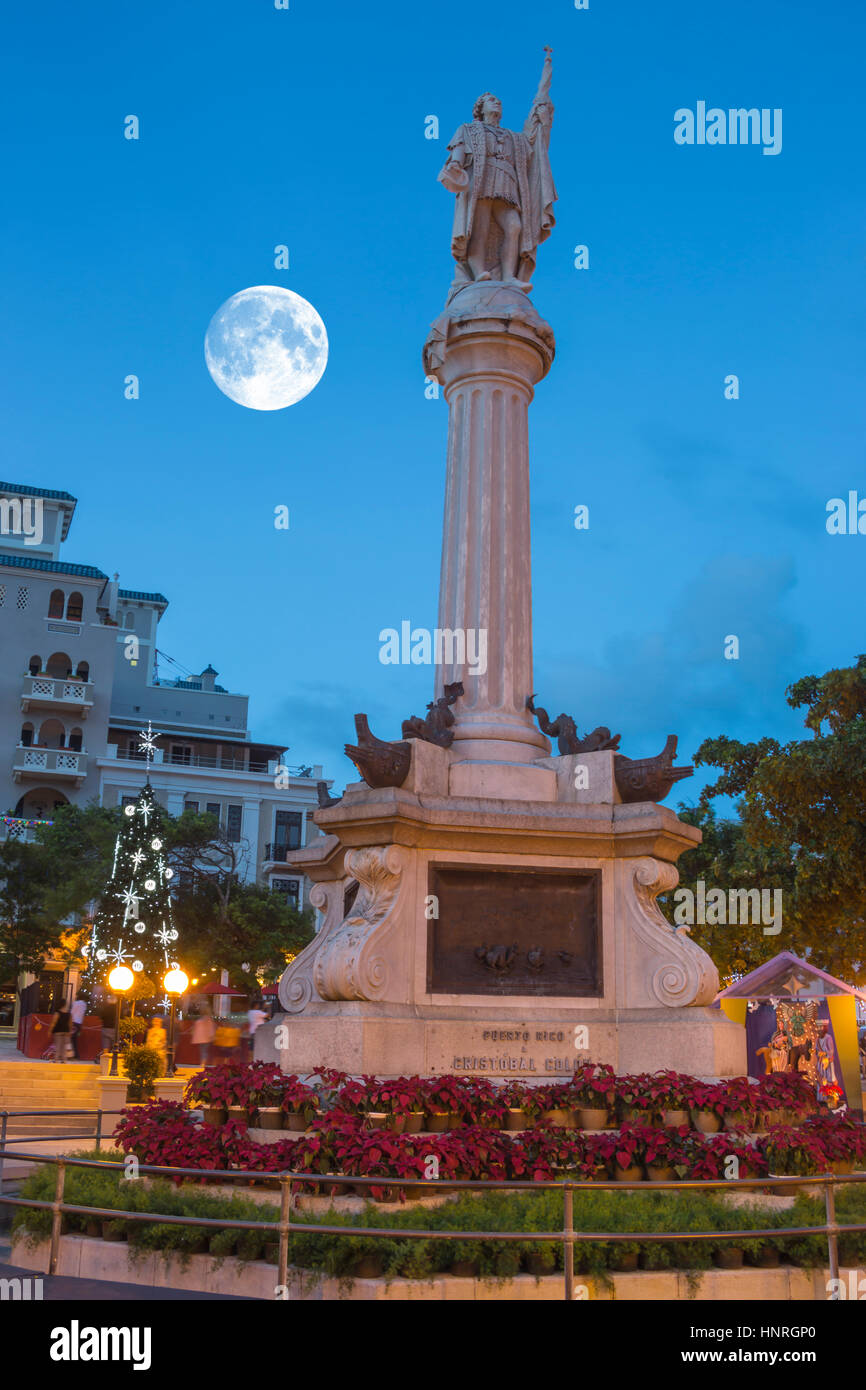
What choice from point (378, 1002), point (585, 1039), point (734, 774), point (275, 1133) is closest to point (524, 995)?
point (585, 1039)

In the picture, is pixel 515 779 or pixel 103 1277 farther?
pixel 515 779

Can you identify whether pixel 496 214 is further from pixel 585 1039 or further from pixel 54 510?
pixel 54 510

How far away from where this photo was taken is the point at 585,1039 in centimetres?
1179

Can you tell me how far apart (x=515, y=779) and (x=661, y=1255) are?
5.97m

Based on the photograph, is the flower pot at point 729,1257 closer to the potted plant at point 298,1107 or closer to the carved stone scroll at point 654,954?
the potted plant at point 298,1107

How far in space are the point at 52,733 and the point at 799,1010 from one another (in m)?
46.7

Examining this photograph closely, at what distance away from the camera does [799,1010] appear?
25219 mm

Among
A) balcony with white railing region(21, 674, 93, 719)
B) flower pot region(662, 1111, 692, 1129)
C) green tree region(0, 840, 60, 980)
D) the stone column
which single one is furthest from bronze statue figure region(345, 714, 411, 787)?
balcony with white railing region(21, 674, 93, 719)

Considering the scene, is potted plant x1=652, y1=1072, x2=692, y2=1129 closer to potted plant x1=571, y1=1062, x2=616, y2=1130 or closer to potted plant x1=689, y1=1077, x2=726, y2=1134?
potted plant x1=689, y1=1077, x2=726, y2=1134

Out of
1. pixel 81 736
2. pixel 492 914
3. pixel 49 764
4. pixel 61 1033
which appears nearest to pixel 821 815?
pixel 492 914

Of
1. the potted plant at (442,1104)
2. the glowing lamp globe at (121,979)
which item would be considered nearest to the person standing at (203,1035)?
the glowing lamp globe at (121,979)

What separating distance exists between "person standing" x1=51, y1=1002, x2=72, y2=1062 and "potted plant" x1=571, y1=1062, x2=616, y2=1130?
25.4m

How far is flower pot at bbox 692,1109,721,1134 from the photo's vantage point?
33.1 ft
